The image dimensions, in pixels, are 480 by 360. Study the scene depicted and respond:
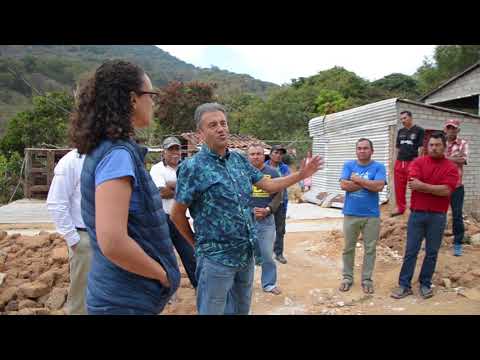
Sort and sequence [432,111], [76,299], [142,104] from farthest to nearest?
[432,111]
[76,299]
[142,104]

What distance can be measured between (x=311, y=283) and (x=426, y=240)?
1.68 metres

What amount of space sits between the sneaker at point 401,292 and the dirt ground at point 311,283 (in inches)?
2.5

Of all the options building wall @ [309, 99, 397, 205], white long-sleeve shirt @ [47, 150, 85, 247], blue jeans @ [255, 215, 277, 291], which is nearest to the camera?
white long-sleeve shirt @ [47, 150, 85, 247]

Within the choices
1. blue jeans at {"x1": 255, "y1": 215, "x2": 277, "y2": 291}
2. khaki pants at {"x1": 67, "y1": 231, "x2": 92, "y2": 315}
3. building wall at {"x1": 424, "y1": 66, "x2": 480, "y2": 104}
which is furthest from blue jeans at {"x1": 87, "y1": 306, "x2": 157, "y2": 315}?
building wall at {"x1": 424, "y1": 66, "x2": 480, "y2": 104}

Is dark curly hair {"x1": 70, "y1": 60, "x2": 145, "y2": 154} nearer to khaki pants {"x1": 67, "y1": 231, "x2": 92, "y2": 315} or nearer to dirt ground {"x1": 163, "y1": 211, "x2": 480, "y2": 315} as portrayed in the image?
khaki pants {"x1": 67, "y1": 231, "x2": 92, "y2": 315}

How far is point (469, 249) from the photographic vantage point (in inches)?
248

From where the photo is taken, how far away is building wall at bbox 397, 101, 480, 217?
9484mm

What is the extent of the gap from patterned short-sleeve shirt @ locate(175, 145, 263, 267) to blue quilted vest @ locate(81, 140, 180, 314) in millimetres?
784

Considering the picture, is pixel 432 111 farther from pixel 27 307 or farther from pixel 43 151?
pixel 43 151

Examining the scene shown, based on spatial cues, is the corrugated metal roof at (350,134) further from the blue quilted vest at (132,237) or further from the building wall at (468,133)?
the blue quilted vest at (132,237)

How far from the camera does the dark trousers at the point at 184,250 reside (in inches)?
83.0

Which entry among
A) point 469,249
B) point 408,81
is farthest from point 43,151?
point 408,81

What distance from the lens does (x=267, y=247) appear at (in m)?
4.78

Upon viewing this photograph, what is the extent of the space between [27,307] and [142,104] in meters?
4.16
